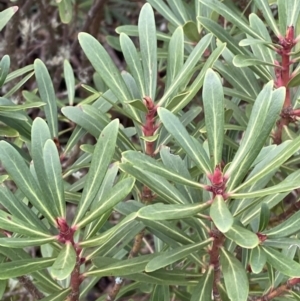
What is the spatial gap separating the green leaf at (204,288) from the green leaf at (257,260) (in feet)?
0.49

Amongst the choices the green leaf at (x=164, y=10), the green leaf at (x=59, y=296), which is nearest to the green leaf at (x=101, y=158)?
the green leaf at (x=59, y=296)

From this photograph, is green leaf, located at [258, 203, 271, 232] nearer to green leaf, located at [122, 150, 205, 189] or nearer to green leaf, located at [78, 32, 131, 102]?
green leaf, located at [122, 150, 205, 189]

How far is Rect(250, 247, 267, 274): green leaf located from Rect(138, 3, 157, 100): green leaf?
0.32 metres

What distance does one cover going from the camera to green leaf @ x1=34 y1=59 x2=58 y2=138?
1.07 metres

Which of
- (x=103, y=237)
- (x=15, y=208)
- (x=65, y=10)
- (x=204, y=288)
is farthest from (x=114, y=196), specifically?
(x=65, y=10)

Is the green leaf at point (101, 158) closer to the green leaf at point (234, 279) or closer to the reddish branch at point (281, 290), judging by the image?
the green leaf at point (234, 279)

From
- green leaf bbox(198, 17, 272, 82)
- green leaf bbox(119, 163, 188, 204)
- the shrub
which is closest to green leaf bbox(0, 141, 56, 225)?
the shrub

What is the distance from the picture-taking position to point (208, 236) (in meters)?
0.92

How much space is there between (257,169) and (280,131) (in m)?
0.31

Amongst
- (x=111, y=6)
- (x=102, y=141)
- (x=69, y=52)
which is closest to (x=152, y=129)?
(x=102, y=141)

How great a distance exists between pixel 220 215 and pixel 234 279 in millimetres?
138

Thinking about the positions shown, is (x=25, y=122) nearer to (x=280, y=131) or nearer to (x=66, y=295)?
(x=66, y=295)

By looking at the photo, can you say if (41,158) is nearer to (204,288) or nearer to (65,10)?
(204,288)

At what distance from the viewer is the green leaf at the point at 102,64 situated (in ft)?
3.03
